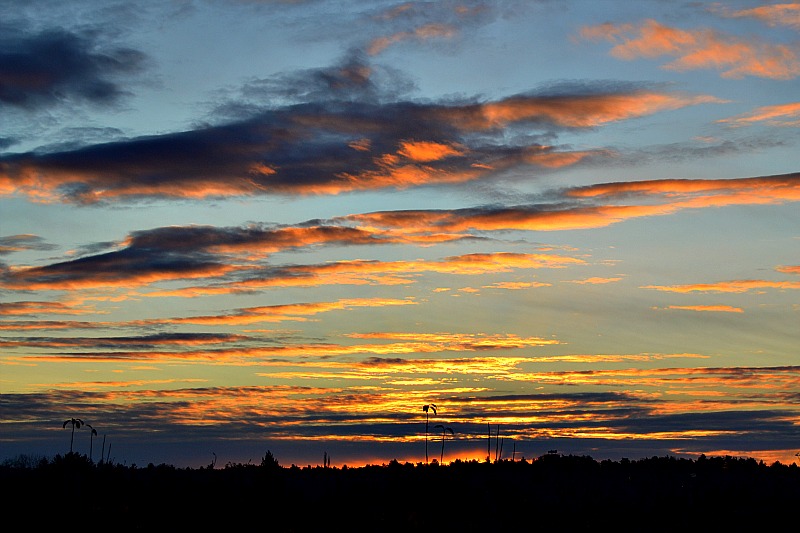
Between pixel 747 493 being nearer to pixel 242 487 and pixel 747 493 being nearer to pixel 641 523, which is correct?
pixel 641 523

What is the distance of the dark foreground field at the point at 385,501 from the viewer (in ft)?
163

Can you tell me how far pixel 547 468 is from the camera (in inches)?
3506

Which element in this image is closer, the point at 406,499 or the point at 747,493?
the point at 406,499

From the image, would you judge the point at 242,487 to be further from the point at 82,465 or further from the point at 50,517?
the point at 82,465

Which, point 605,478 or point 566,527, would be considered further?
point 605,478

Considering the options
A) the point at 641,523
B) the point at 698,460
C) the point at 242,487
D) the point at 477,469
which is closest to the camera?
the point at 641,523

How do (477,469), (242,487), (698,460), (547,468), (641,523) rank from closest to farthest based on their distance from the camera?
(641,523) → (242,487) → (477,469) → (547,468) → (698,460)

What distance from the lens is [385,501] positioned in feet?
186

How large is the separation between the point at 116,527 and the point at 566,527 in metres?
21.7

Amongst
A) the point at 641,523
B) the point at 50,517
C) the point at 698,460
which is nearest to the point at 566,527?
the point at 641,523

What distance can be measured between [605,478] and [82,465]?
129ft

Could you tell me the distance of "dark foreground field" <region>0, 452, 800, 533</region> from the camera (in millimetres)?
49531

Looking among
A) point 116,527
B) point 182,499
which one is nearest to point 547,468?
point 182,499

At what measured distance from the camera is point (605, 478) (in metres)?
77.1
